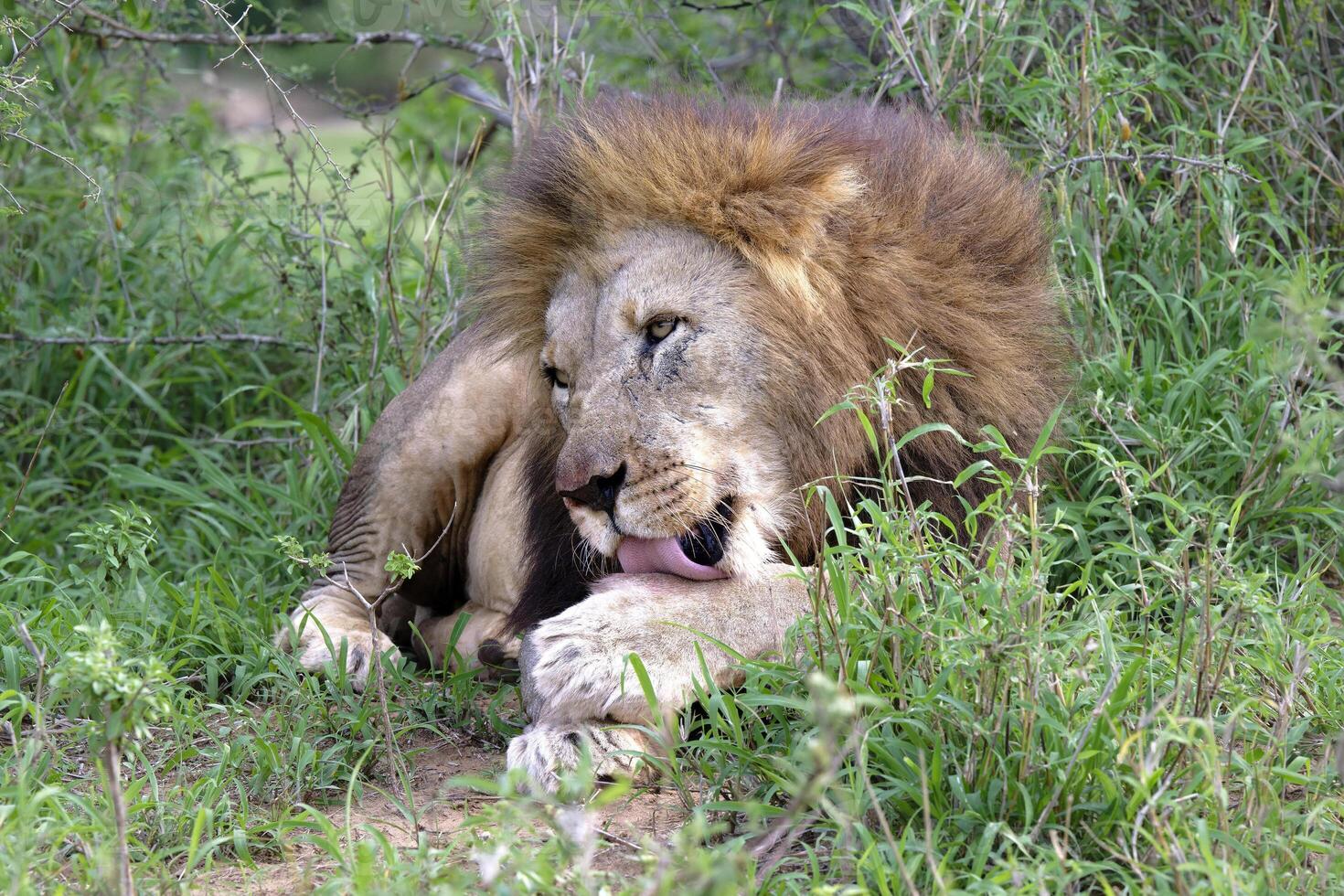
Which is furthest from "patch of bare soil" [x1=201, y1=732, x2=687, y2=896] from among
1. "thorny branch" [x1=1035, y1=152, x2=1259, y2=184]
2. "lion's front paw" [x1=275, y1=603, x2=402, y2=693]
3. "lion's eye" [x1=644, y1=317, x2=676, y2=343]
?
"thorny branch" [x1=1035, y1=152, x2=1259, y2=184]

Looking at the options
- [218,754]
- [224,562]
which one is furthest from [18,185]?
[218,754]

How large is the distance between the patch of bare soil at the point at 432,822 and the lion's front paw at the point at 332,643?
0.43 metres

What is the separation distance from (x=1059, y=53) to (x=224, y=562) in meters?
2.83

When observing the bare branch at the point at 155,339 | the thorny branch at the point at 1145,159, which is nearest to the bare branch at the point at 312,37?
the bare branch at the point at 155,339

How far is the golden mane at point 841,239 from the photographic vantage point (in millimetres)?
3070

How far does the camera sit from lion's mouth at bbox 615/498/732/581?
304cm

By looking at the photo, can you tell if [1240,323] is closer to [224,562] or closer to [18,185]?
[224,562]

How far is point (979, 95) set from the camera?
171 inches

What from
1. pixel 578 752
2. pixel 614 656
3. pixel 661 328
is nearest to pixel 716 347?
pixel 661 328

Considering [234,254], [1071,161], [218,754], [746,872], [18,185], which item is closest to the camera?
[746,872]

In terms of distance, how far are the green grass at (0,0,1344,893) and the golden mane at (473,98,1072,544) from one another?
16 cm

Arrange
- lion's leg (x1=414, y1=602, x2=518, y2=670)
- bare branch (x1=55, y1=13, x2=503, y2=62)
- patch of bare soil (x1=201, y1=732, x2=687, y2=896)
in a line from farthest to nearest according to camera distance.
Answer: bare branch (x1=55, y1=13, x2=503, y2=62) → lion's leg (x1=414, y1=602, x2=518, y2=670) → patch of bare soil (x1=201, y1=732, x2=687, y2=896)

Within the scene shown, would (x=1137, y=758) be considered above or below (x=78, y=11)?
below

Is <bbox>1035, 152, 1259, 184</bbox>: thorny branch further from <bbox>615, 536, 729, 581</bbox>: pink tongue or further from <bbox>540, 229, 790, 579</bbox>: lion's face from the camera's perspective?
<bbox>615, 536, 729, 581</bbox>: pink tongue
